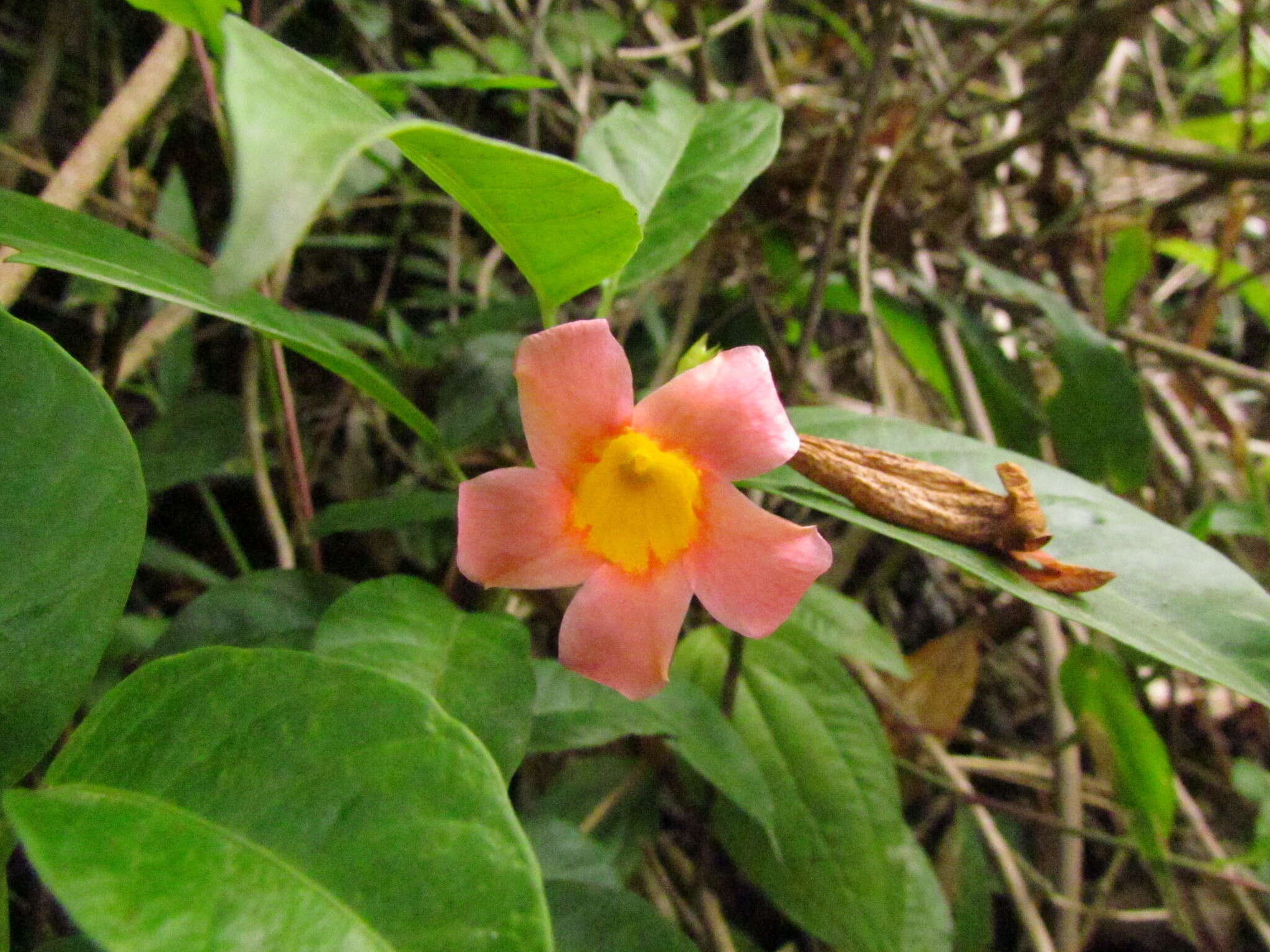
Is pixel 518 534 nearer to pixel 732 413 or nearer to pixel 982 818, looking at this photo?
pixel 732 413

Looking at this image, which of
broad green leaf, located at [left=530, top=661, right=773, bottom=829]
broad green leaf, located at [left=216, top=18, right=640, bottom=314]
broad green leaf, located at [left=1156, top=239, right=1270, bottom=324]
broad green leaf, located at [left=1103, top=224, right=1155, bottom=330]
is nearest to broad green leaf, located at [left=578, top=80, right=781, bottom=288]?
broad green leaf, located at [left=216, top=18, right=640, bottom=314]

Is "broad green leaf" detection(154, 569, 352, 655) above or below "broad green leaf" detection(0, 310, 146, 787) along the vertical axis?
below

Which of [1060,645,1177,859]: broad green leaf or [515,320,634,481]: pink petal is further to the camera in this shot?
[1060,645,1177,859]: broad green leaf

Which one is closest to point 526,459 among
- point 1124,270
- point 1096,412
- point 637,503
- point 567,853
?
point 637,503

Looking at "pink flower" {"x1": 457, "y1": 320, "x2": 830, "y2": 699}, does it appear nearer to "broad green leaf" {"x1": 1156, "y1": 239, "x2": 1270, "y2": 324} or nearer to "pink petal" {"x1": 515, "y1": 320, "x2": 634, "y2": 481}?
"pink petal" {"x1": 515, "y1": 320, "x2": 634, "y2": 481}

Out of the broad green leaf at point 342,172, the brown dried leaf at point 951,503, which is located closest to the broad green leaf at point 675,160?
the broad green leaf at point 342,172

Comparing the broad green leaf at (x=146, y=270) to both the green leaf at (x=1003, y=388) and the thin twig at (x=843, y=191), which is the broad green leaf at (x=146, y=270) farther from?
the green leaf at (x=1003, y=388)
